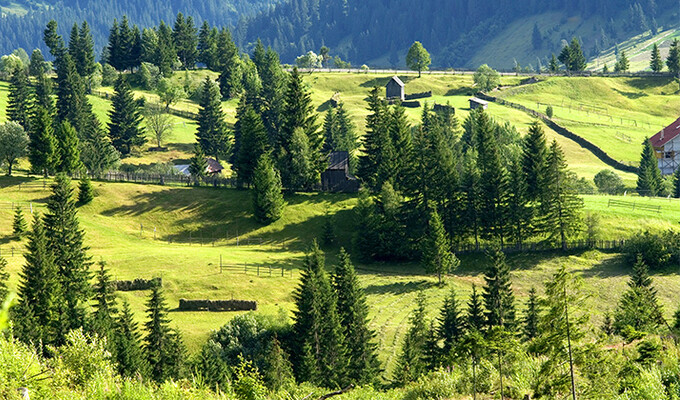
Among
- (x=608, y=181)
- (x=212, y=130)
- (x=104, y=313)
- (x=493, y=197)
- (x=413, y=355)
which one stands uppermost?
(x=212, y=130)

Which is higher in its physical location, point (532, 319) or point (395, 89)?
point (395, 89)

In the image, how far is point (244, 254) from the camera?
9625cm

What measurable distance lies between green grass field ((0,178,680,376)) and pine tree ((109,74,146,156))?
3083cm

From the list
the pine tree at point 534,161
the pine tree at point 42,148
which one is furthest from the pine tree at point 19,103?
the pine tree at point 534,161

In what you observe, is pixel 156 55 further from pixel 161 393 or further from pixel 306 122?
pixel 161 393

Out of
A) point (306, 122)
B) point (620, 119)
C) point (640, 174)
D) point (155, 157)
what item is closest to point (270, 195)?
point (306, 122)

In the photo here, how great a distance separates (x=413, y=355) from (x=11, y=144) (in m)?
79.6

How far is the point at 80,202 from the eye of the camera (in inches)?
4304

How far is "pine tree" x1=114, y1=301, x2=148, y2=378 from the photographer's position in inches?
2422

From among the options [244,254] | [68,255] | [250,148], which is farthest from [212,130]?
[68,255]

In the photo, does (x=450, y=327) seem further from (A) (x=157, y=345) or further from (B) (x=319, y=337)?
(A) (x=157, y=345)

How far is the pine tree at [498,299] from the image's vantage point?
72.2 m

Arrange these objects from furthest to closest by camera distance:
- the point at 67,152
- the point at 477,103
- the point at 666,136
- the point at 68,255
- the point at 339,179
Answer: the point at 477,103, the point at 666,136, the point at 67,152, the point at 339,179, the point at 68,255

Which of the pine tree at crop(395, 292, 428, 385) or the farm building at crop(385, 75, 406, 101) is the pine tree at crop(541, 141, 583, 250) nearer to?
the pine tree at crop(395, 292, 428, 385)
